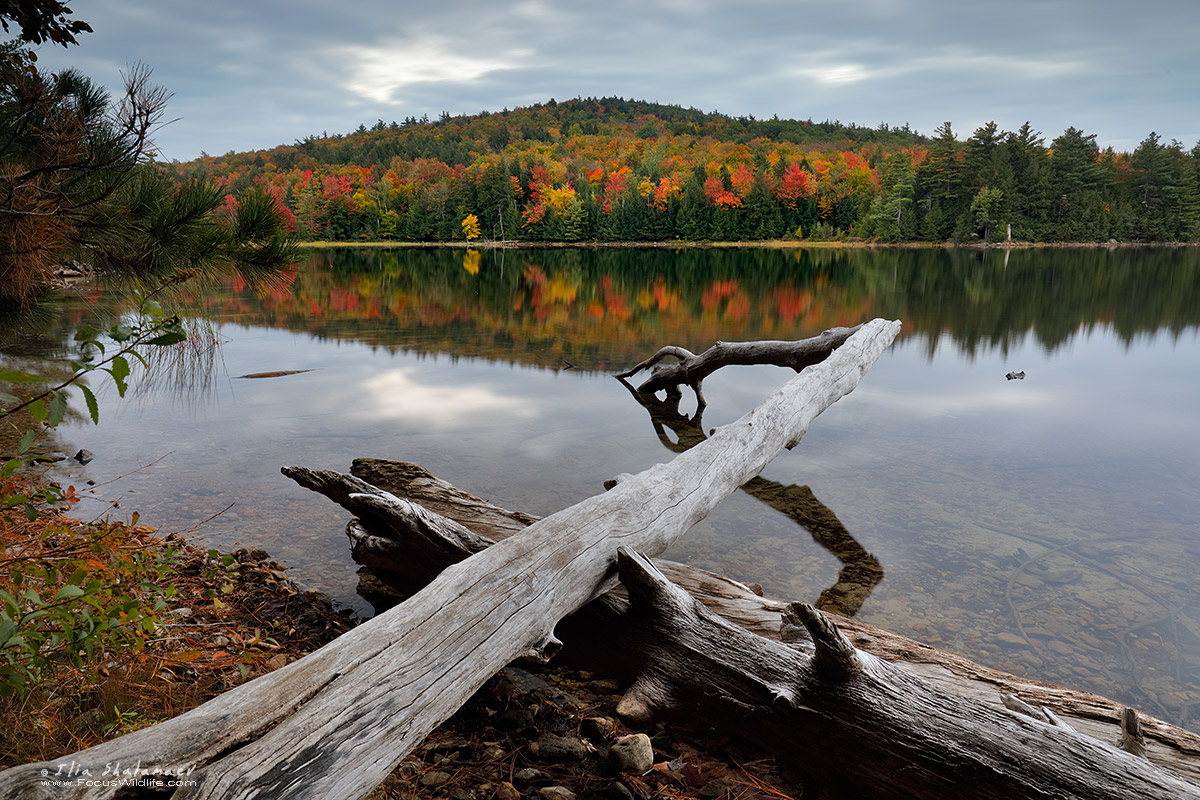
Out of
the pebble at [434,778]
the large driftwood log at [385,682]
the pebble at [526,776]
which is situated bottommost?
the pebble at [526,776]

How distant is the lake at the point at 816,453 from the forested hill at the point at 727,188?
48.2 meters

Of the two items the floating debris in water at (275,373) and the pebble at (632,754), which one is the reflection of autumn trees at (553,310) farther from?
the pebble at (632,754)

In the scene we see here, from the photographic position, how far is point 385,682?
220cm

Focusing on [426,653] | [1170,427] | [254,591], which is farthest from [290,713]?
[1170,427]

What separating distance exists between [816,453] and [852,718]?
18.4ft

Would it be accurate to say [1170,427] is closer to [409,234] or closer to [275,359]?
[275,359]

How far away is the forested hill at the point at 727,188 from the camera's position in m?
69.2

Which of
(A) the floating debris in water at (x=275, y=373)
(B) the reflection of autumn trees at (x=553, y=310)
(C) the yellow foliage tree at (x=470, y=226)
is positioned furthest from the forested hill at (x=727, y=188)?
(A) the floating debris in water at (x=275, y=373)

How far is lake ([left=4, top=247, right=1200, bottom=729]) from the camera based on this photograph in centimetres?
458

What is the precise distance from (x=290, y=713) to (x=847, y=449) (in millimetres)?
7063

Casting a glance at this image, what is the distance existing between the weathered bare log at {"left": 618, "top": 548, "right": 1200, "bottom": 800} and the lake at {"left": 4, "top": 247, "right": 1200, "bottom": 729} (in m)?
1.85

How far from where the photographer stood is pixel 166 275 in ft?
17.9

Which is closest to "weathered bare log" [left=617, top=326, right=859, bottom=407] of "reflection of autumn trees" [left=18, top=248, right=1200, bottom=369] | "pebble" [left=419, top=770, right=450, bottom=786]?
"reflection of autumn trees" [left=18, top=248, right=1200, bottom=369]

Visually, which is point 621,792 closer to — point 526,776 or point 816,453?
point 526,776
